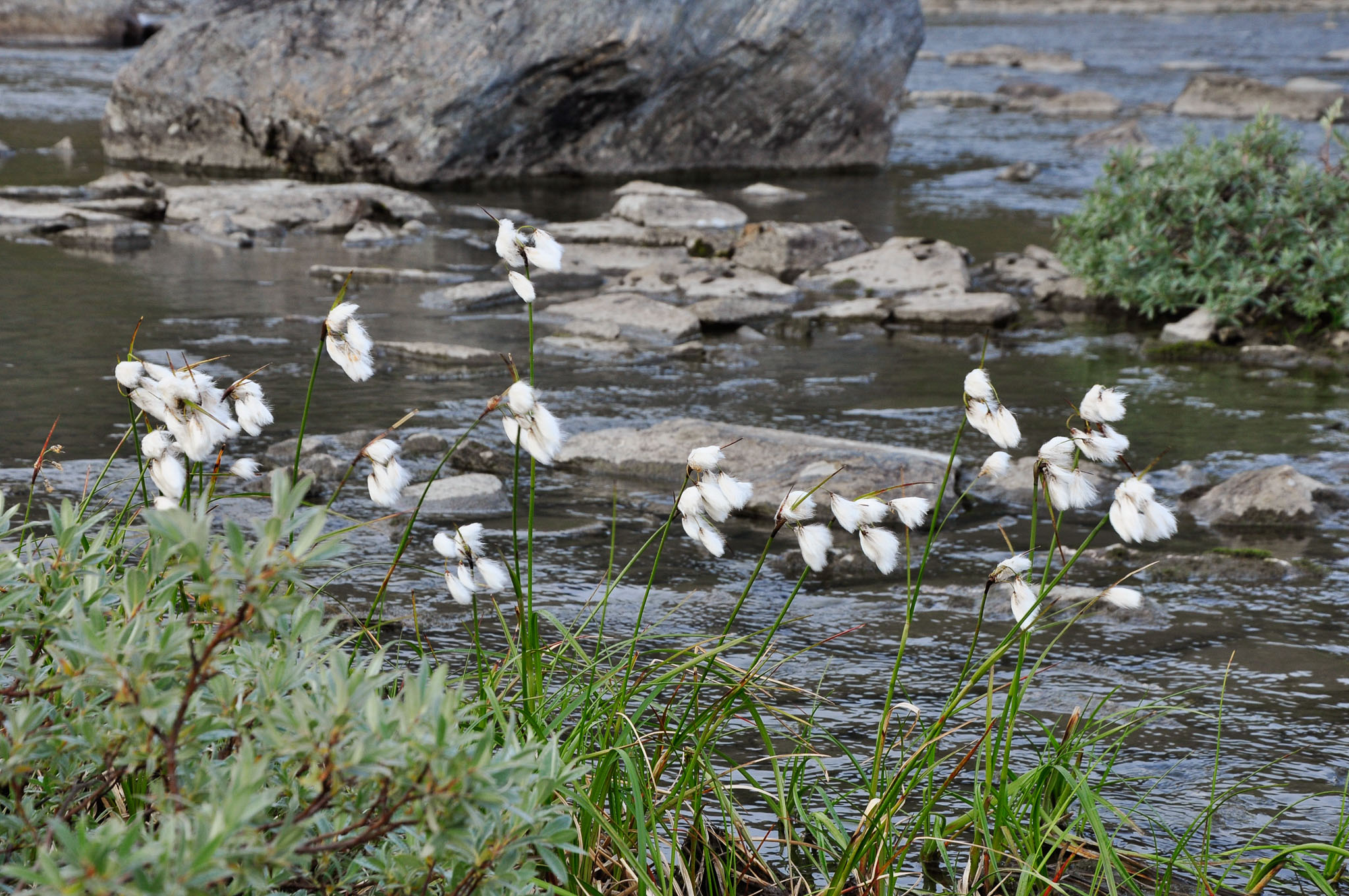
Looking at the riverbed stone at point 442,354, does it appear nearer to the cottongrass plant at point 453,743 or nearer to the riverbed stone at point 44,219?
the cottongrass plant at point 453,743

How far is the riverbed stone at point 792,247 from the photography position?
10750mm

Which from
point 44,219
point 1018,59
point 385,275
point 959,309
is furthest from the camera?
point 1018,59

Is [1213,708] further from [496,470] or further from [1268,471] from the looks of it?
[496,470]

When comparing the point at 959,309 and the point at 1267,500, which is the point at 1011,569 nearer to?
the point at 1267,500

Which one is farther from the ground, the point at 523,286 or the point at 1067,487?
the point at 523,286

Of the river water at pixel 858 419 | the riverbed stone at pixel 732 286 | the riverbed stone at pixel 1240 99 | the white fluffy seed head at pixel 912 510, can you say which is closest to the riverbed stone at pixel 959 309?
the river water at pixel 858 419

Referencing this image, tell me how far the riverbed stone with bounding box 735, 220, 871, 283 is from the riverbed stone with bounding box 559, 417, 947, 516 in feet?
15.3

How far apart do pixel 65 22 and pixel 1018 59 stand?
78.2 ft

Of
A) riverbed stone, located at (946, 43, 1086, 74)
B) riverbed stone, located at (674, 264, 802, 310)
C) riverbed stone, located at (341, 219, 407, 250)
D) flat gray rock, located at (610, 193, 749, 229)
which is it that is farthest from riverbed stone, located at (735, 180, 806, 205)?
riverbed stone, located at (946, 43, 1086, 74)

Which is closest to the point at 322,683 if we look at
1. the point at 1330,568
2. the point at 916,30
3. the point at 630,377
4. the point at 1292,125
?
the point at 1330,568

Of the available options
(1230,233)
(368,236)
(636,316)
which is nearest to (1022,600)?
(636,316)

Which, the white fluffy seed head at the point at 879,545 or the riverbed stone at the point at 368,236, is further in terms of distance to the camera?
the riverbed stone at the point at 368,236

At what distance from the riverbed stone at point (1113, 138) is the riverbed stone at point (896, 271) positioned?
793 centimetres

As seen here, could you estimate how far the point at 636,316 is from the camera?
28.8 feet
